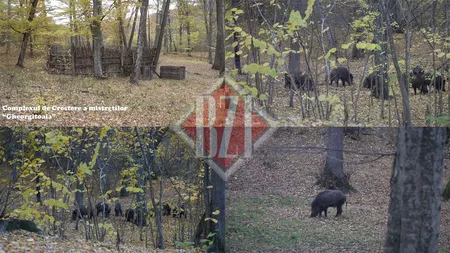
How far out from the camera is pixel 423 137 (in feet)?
7.95

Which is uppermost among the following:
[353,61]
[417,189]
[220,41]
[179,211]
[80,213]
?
[220,41]

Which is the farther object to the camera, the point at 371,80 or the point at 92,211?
the point at 92,211

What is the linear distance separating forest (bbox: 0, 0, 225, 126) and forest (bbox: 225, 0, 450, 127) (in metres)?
0.36

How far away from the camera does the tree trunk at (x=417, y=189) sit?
7.96ft

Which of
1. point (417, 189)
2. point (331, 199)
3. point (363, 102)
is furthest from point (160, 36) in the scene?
point (417, 189)

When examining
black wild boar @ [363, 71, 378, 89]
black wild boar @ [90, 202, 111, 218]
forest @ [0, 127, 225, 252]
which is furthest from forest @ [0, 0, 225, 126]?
black wild boar @ [90, 202, 111, 218]

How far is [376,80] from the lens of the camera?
233cm

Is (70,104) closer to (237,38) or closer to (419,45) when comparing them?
(237,38)

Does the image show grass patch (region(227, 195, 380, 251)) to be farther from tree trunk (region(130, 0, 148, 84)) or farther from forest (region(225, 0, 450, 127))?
tree trunk (region(130, 0, 148, 84))

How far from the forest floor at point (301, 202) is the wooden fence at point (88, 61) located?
0.95 metres

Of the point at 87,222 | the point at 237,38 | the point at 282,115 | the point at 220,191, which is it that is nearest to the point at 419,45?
the point at 282,115

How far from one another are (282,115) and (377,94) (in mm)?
494

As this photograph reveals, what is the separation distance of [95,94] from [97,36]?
556 millimetres

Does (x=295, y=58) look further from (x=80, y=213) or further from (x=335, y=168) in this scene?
(x=80, y=213)
